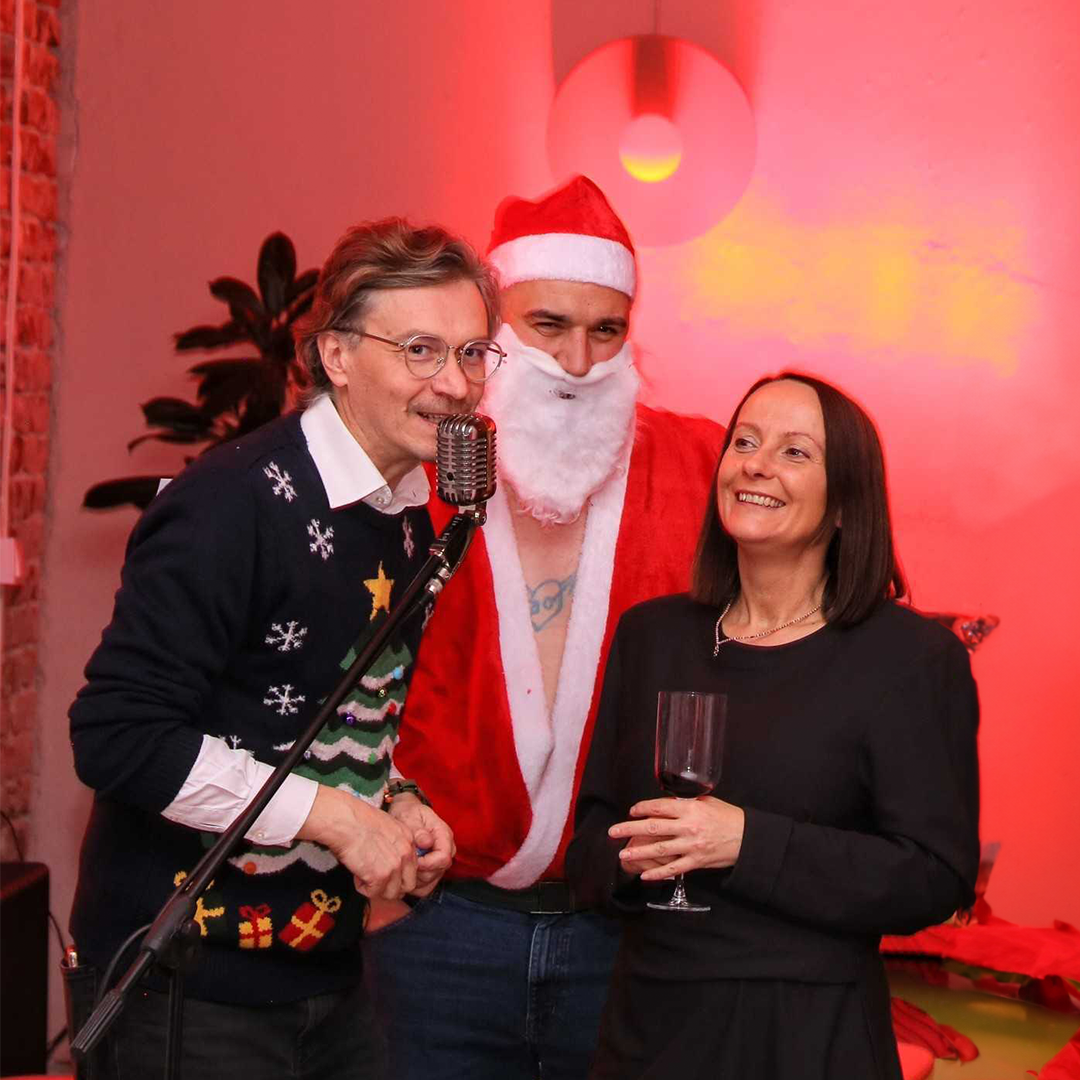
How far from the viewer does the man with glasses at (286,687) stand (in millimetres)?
1600

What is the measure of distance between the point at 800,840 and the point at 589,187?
1.63 m

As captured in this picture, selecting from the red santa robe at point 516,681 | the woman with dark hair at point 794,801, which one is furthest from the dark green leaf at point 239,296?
the woman with dark hair at point 794,801

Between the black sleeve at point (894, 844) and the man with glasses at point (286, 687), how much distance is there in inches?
16.3

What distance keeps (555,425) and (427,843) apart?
1.00 metres

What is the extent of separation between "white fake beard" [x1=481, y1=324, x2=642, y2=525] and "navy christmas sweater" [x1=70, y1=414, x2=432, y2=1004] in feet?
2.40

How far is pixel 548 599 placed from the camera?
257 centimetres

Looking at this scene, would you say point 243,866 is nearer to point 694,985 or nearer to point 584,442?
point 694,985

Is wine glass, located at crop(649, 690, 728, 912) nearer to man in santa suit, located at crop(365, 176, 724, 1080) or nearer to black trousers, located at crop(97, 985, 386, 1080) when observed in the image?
black trousers, located at crop(97, 985, 386, 1080)

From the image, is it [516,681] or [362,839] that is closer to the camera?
[362,839]

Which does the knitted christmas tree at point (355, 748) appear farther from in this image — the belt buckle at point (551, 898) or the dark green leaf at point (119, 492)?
the dark green leaf at point (119, 492)

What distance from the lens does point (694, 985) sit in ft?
6.09

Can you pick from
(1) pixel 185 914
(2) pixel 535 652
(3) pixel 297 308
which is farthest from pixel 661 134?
(1) pixel 185 914

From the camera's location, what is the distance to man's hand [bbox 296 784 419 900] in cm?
162

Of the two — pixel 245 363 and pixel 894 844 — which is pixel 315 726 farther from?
pixel 245 363
